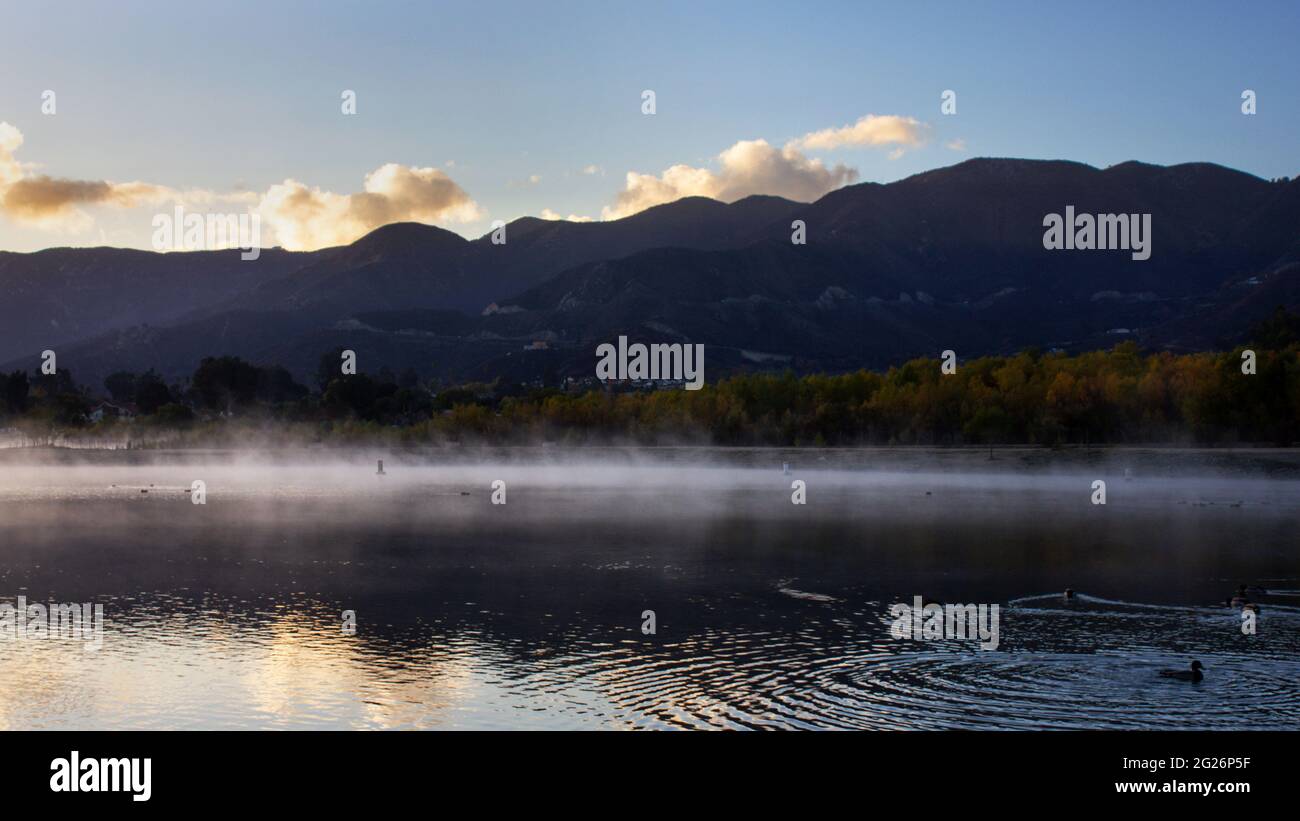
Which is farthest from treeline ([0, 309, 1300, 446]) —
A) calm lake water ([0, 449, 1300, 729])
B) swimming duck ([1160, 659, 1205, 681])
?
swimming duck ([1160, 659, 1205, 681])

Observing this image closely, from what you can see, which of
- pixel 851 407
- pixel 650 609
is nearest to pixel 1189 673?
pixel 650 609

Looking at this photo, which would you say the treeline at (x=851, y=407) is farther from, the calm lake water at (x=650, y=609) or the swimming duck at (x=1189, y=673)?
the swimming duck at (x=1189, y=673)

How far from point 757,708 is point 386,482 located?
68.0 meters

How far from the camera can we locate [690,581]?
110ft

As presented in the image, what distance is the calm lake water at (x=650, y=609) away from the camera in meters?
19.6

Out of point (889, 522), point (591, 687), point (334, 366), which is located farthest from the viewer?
point (334, 366)

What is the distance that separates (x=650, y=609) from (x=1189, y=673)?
36.0 ft

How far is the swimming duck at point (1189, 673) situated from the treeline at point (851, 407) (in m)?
68.1

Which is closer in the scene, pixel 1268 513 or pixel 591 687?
pixel 591 687

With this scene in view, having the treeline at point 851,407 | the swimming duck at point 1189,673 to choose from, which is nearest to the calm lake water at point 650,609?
the swimming duck at point 1189,673

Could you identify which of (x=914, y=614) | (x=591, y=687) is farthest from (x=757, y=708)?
(x=914, y=614)

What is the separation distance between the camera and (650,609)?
93.9 feet

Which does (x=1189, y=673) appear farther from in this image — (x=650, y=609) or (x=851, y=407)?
(x=851, y=407)
